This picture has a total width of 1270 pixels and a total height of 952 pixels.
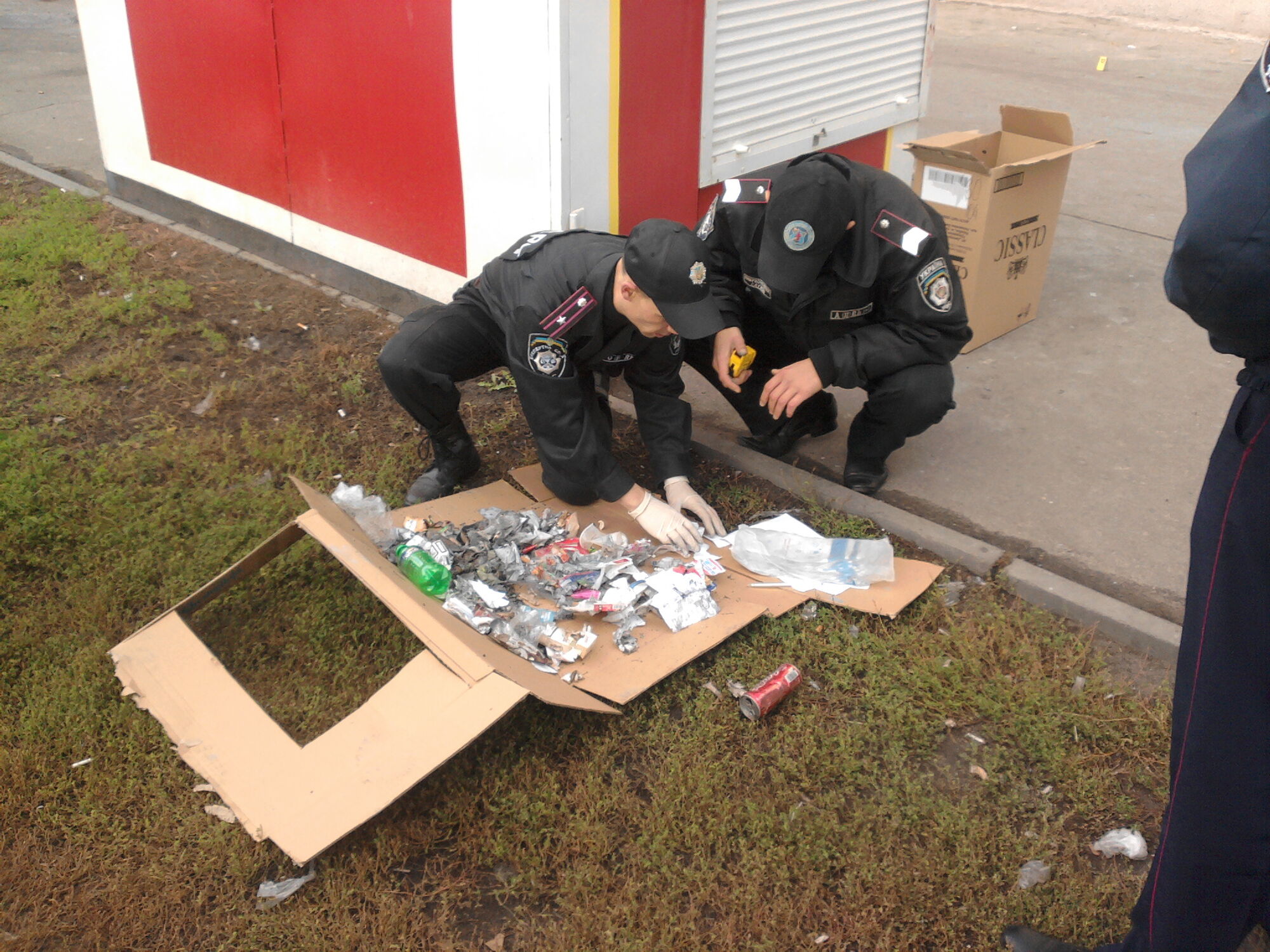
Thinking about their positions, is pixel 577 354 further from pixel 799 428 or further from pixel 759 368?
pixel 799 428

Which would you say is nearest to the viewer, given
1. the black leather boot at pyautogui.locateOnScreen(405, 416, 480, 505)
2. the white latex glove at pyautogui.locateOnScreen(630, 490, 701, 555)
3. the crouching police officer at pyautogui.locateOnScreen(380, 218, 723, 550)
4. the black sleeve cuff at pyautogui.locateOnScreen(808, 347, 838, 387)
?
the crouching police officer at pyautogui.locateOnScreen(380, 218, 723, 550)

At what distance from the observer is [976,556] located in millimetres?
2992

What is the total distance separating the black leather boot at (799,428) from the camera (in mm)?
3570

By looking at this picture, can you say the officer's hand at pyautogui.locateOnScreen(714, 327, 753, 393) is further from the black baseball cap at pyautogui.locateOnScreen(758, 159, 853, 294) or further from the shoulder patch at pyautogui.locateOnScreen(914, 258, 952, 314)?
the shoulder patch at pyautogui.locateOnScreen(914, 258, 952, 314)

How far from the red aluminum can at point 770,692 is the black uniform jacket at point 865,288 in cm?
97

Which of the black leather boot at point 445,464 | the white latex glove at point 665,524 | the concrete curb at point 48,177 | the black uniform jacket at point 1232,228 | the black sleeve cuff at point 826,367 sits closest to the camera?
the black uniform jacket at point 1232,228

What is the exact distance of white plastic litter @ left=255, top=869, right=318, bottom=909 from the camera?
80.1 inches

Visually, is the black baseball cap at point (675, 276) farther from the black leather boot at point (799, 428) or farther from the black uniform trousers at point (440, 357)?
the black leather boot at point (799, 428)

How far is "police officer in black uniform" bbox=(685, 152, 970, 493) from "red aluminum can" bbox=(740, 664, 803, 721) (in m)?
0.87

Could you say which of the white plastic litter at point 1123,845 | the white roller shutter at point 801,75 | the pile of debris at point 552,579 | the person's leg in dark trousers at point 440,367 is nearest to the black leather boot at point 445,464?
the person's leg in dark trousers at point 440,367

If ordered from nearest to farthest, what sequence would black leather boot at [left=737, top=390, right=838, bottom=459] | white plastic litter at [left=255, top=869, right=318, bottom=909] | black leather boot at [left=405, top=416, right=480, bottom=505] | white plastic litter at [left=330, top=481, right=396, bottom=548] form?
white plastic litter at [left=255, top=869, right=318, bottom=909] < white plastic litter at [left=330, top=481, right=396, bottom=548] < black leather boot at [left=405, top=416, right=480, bottom=505] < black leather boot at [left=737, top=390, right=838, bottom=459]

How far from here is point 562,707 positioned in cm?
238

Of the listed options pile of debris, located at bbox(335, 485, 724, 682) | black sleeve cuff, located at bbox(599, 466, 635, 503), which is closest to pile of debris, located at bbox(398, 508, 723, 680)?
pile of debris, located at bbox(335, 485, 724, 682)

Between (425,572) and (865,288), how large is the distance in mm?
1556
